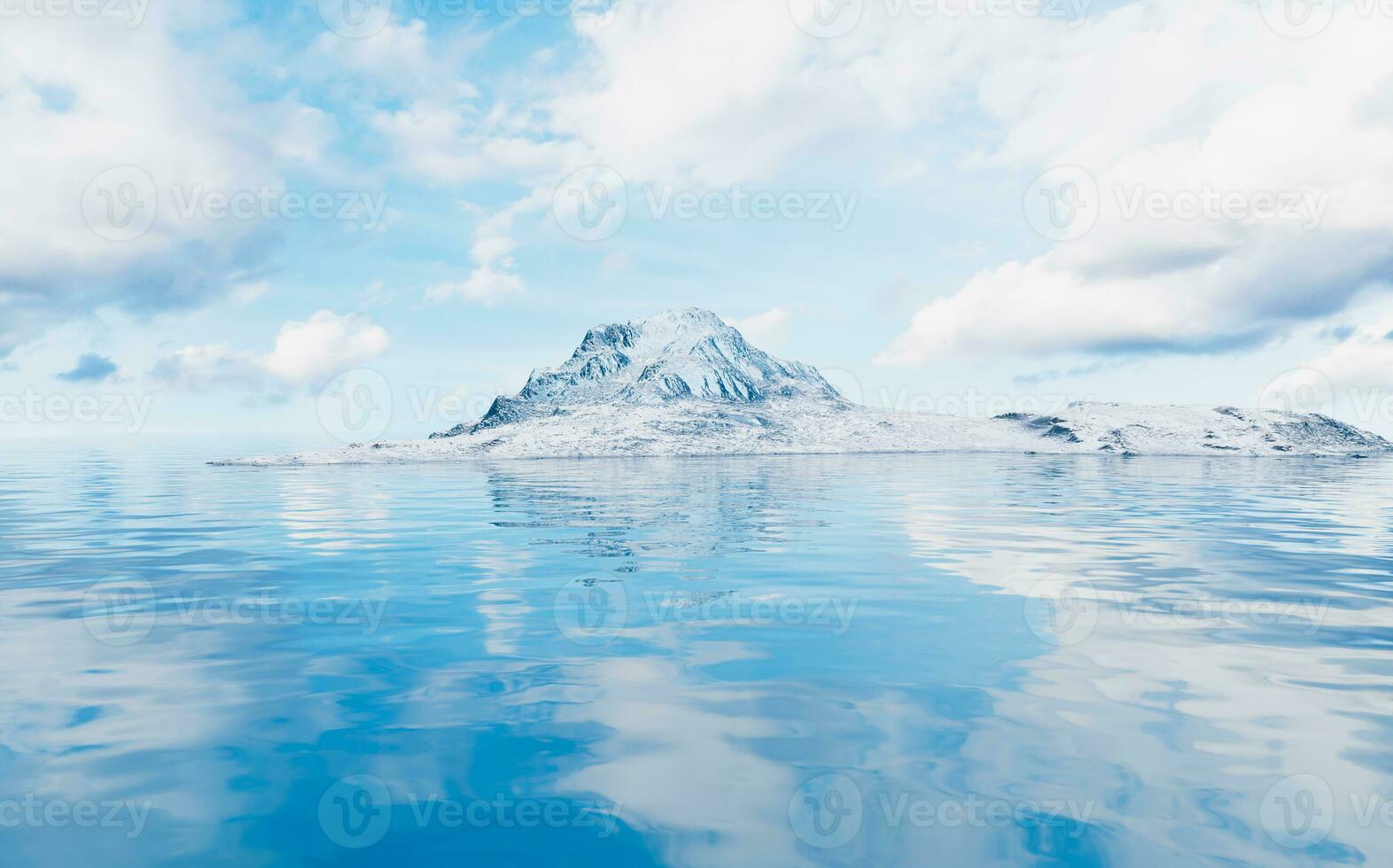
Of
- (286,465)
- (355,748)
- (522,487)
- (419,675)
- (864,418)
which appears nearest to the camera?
(355,748)

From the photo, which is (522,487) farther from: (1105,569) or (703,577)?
(1105,569)

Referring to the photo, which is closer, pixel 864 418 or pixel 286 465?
pixel 286 465

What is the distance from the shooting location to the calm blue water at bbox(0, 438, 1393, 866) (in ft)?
21.4

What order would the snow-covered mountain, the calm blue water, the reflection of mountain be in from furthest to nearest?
the snow-covered mountain → the reflection of mountain → the calm blue water

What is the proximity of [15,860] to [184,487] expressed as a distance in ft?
176

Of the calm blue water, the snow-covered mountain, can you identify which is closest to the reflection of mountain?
the calm blue water

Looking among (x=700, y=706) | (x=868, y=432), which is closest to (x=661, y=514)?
(x=700, y=706)

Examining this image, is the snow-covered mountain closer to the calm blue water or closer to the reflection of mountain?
the reflection of mountain

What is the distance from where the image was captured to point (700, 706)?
30.9 feet

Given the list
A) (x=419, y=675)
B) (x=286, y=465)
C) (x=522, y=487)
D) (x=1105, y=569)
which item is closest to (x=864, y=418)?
(x=286, y=465)

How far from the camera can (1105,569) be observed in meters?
18.6

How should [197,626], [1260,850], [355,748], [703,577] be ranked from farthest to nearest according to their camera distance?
[703,577]
[197,626]
[355,748]
[1260,850]

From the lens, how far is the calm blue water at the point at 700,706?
6.54 m

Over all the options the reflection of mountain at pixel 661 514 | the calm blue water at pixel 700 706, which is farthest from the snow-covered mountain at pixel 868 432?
the calm blue water at pixel 700 706
